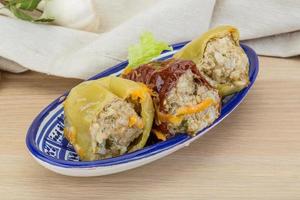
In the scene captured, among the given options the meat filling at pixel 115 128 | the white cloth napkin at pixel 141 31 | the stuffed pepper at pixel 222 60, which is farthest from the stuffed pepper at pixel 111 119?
the white cloth napkin at pixel 141 31

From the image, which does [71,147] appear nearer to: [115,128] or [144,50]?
[115,128]

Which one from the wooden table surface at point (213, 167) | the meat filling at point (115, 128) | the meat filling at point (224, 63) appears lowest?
the wooden table surface at point (213, 167)

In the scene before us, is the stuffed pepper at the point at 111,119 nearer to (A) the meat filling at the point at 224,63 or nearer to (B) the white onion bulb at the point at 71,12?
(A) the meat filling at the point at 224,63

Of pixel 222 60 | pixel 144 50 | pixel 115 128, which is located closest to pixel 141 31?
pixel 144 50

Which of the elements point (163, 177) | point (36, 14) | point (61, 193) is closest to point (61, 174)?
point (61, 193)

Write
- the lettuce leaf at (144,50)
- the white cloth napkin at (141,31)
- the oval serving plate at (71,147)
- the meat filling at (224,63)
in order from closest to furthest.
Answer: the oval serving plate at (71,147), the meat filling at (224,63), the lettuce leaf at (144,50), the white cloth napkin at (141,31)

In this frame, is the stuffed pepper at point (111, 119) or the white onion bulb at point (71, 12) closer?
the stuffed pepper at point (111, 119)

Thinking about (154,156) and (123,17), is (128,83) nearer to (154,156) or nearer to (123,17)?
(154,156)
